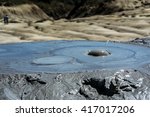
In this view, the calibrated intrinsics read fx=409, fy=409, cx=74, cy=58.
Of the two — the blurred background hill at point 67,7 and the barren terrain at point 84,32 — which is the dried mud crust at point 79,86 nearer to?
the barren terrain at point 84,32

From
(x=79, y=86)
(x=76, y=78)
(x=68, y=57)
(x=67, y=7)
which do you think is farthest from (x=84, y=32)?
(x=67, y=7)

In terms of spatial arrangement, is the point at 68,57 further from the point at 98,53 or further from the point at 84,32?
the point at 84,32

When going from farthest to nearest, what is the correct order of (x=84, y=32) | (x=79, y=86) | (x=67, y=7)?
(x=67, y=7), (x=84, y=32), (x=79, y=86)

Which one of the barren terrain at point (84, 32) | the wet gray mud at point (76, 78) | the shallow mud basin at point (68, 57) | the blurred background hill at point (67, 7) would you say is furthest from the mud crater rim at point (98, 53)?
the blurred background hill at point (67, 7)

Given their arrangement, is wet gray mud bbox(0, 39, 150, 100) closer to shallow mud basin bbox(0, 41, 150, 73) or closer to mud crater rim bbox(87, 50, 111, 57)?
shallow mud basin bbox(0, 41, 150, 73)

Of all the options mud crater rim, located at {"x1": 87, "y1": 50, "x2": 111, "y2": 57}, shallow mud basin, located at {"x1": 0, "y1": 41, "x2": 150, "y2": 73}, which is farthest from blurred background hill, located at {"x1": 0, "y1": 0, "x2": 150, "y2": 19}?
mud crater rim, located at {"x1": 87, "y1": 50, "x2": 111, "y2": 57}

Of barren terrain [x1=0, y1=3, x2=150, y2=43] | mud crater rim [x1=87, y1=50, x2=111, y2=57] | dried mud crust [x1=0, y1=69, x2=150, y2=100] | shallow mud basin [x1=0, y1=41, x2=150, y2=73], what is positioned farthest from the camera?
barren terrain [x1=0, y1=3, x2=150, y2=43]
